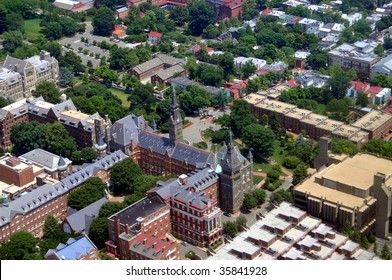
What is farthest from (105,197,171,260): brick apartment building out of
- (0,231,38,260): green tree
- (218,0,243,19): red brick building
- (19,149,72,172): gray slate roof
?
(218,0,243,19): red brick building

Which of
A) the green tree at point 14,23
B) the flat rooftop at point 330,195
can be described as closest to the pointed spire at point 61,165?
the flat rooftop at point 330,195

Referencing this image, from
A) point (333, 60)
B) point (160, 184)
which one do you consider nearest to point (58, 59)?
point (333, 60)

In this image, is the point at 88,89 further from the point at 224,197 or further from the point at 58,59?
the point at 224,197

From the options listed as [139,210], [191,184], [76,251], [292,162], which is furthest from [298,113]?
[76,251]

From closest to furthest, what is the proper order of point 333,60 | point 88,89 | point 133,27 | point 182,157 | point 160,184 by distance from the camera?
point 160,184, point 182,157, point 88,89, point 333,60, point 133,27

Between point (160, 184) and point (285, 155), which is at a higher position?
point (160, 184)

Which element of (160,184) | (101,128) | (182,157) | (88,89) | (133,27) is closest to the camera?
(160,184)

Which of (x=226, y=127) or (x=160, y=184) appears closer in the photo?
(x=160, y=184)
